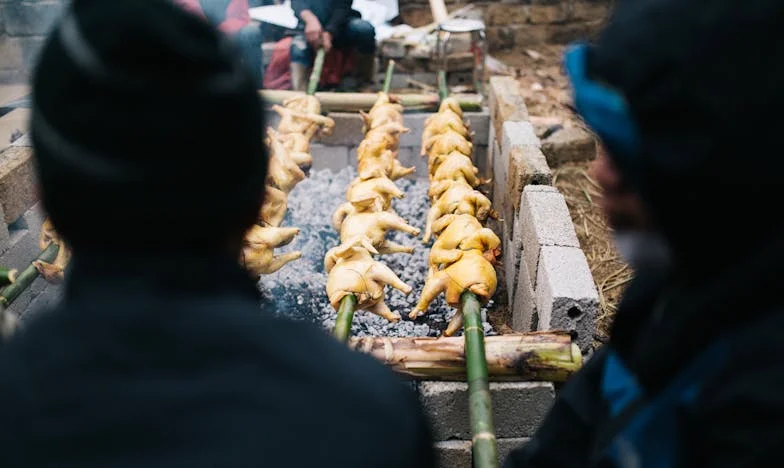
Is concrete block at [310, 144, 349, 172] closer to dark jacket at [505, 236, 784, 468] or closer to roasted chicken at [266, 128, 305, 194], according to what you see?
roasted chicken at [266, 128, 305, 194]

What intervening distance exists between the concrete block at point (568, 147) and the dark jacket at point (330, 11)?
8.67ft

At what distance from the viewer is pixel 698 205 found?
1.08 m

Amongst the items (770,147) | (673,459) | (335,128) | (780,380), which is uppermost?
(770,147)

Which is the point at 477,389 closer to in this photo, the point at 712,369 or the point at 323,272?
the point at 712,369

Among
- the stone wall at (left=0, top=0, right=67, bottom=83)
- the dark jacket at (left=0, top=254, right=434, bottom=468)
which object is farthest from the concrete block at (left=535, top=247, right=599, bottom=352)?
the stone wall at (left=0, top=0, right=67, bottom=83)

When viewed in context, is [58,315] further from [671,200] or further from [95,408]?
[671,200]

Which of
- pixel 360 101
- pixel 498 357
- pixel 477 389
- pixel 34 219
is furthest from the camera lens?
pixel 360 101

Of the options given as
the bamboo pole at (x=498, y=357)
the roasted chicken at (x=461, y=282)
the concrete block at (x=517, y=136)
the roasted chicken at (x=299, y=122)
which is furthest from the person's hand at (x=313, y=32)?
the bamboo pole at (x=498, y=357)

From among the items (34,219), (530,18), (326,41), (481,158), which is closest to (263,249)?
(34,219)

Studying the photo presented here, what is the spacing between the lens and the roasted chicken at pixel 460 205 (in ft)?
13.7

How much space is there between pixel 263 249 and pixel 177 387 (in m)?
2.81

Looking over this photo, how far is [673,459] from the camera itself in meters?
1.18

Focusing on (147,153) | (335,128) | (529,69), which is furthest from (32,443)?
(529,69)

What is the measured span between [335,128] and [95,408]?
5.58 m
